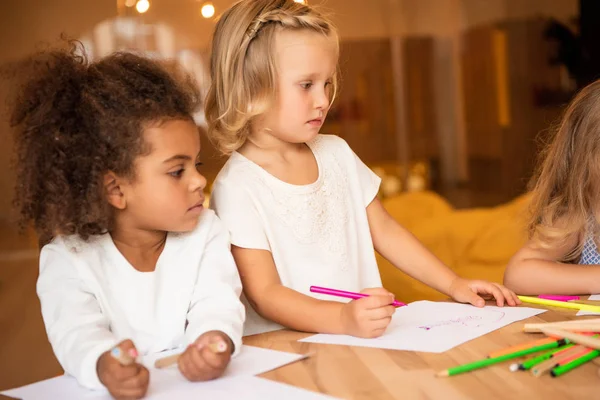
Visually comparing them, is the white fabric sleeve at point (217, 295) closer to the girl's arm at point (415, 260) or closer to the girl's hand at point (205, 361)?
the girl's hand at point (205, 361)

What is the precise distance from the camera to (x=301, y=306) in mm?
1139

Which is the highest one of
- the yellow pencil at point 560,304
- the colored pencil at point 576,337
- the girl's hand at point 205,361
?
the girl's hand at point 205,361

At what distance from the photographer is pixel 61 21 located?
107 inches

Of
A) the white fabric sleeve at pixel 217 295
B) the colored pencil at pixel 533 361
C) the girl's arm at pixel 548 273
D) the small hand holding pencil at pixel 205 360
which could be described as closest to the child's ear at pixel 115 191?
the white fabric sleeve at pixel 217 295

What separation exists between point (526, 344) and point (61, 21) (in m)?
2.23

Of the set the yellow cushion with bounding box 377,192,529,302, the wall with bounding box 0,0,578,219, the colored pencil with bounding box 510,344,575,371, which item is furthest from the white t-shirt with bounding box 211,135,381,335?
the wall with bounding box 0,0,578,219

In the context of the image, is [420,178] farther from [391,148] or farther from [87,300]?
[87,300]

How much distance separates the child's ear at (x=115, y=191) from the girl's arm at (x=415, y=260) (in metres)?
0.53

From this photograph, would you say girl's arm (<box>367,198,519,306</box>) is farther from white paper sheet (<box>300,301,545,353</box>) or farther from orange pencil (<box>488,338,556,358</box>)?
orange pencil (<box>488,338,556,358</box>)

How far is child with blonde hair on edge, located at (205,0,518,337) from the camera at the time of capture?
1.26 m

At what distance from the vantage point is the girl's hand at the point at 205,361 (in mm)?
892

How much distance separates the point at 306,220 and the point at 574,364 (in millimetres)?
588

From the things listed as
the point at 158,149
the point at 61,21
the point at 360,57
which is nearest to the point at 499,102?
the point at 360,57

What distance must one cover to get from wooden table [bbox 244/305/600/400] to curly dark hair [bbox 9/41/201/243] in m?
0.32
